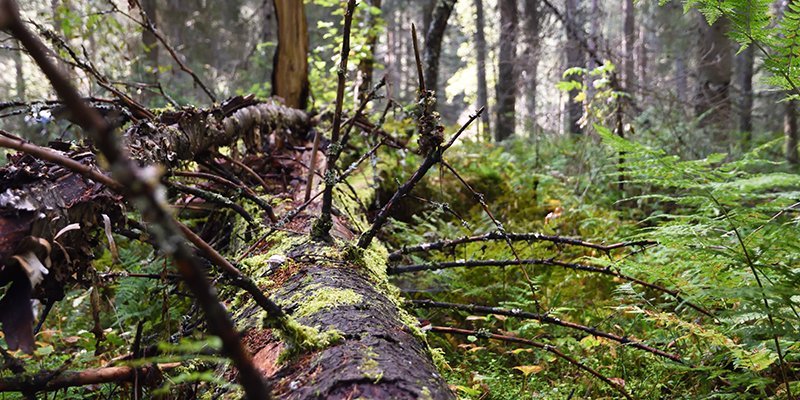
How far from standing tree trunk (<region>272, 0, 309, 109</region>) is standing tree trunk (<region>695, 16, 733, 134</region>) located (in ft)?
19.2

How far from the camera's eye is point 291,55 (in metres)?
6.11

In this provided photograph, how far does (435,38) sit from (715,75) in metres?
4.60

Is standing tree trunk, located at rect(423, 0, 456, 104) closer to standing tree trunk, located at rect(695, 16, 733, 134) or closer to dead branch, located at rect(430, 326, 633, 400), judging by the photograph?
standing tree trunk, located at rect(695, 16, 733, 134)

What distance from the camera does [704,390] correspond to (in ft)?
6.01

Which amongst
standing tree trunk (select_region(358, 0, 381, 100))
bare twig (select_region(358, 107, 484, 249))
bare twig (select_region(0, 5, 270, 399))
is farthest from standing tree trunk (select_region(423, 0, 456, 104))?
bare twig (select_region(0, 5, 270, 399))

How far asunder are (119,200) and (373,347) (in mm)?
1122

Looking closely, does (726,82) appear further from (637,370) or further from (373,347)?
(373,347)

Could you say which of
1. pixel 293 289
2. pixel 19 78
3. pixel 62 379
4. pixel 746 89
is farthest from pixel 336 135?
pixel 19 78

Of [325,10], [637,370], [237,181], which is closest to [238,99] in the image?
[237,181]

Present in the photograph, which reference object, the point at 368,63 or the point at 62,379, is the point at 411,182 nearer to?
the point at 62,379

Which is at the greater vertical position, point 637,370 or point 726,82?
point 726,82

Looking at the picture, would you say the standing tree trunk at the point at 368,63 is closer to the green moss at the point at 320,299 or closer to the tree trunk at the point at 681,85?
the tree trunk at the point at 681,85

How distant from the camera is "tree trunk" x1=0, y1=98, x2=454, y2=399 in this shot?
46.2 inches

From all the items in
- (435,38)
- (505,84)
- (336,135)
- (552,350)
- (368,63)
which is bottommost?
(552,350)
